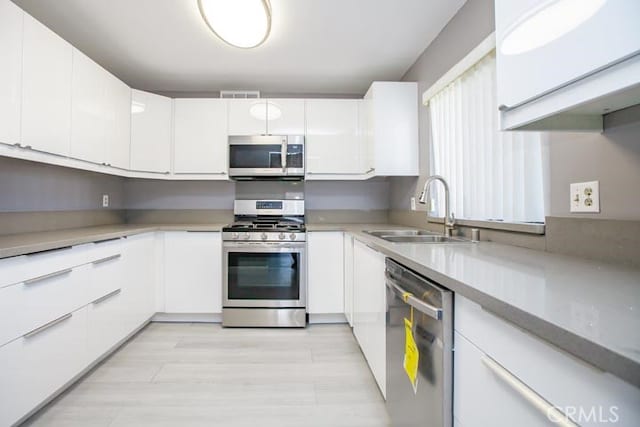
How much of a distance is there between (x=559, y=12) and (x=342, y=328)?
2.40 meters

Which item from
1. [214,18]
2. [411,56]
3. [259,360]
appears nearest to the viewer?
[214,18]

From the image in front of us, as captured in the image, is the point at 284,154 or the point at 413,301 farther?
the point at 284,154

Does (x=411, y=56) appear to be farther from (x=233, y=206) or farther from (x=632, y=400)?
(x=632, y=400)

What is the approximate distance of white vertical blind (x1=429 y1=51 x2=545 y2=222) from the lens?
53.2 inches

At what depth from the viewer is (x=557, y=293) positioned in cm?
64

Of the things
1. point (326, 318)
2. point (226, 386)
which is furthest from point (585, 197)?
point (326, 318)

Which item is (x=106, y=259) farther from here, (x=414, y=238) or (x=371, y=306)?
(x=414, y=238)

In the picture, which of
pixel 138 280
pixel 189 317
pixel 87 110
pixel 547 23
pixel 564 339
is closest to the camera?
pixel 564 339

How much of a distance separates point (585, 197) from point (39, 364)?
243cm

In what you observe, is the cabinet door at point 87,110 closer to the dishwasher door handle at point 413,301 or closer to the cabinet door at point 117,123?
the cabinet door at point 117,123

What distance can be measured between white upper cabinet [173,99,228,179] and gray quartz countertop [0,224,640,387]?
1.70 metres

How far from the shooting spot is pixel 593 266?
35.9 inches

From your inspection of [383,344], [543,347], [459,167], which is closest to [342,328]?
[383,344]

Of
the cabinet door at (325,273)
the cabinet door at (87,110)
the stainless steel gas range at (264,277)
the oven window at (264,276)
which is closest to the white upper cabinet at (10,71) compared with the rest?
the cabinet door at (87,110)
